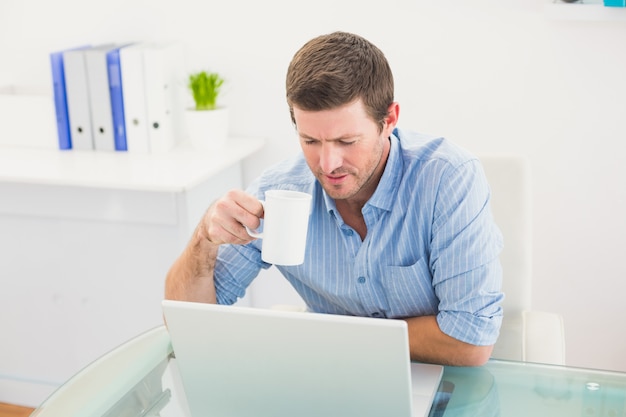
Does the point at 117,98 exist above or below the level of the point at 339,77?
below

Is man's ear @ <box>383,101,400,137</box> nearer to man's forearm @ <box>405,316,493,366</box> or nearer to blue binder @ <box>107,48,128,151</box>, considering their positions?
man's forearm @ <box>405,316,493,366</box>

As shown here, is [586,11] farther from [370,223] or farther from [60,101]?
[60,101]

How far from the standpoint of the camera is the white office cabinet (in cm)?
243

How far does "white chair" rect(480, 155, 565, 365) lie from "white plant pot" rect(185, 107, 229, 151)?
1009mm

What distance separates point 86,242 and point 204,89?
1.82 feet

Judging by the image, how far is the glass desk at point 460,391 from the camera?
4.24 feet

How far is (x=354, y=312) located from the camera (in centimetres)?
173

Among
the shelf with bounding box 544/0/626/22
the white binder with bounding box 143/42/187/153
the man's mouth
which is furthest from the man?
the white binder with bounding box 143/42/187/153

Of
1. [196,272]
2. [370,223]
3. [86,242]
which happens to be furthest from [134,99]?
[370,223]

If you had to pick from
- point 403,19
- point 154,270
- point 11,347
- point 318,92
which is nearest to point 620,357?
point 403,19

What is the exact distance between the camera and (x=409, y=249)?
1637mm

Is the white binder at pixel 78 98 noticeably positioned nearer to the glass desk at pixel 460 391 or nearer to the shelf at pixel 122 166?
the shelf at pixel 122 166

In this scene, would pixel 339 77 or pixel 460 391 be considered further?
pixel 339 77

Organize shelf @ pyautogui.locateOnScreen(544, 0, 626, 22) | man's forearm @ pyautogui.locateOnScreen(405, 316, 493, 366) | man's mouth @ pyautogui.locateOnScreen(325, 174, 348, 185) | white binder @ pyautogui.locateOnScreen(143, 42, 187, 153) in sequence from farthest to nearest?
white binder @ pyautogui.locateOnScreen(143, 42, 187, 153) < shelf @ pyautogui.locateOnScreen(544, 0, 626, 22) < man's mouth @ pyautogui.locateOnScreen(325, 174, 348, 185) < man's forearm @ pyautogui.locateOnScreen(405, 316, 493, 366)
